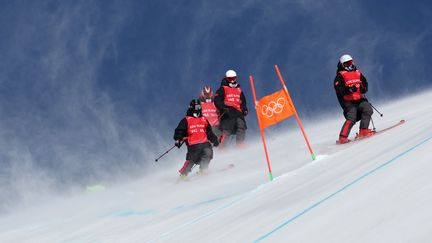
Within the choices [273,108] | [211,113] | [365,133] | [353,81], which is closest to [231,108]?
[211,113]

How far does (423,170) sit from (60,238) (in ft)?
18.1

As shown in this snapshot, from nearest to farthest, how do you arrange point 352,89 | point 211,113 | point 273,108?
point 273,108, point 352,89, point 211,113

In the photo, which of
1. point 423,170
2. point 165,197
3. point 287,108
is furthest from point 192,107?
point 423,170

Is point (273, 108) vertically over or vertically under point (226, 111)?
under

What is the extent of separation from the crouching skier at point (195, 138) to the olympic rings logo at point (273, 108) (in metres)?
3.38

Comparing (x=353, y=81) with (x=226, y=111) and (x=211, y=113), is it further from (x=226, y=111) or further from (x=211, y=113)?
(x=211, y=113)

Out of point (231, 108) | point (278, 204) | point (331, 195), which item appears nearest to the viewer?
point (331, 195)

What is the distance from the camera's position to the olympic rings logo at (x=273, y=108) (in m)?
10.5

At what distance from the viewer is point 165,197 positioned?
11547 millimetres

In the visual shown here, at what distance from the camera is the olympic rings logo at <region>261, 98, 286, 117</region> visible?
34.4 ft

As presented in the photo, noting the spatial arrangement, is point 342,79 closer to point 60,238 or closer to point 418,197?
point 60,238

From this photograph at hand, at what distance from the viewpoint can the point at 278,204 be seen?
7051 mm

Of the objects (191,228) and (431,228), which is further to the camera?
(191,228)

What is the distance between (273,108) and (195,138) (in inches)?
141
